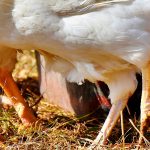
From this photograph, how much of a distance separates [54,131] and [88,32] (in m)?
0.54

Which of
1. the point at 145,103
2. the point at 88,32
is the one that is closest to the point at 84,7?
the point at 88,32

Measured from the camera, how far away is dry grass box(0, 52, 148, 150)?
2127 mm

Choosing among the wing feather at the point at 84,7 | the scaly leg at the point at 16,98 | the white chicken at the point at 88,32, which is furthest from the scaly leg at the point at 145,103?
the scaly leg at the point at 16,98

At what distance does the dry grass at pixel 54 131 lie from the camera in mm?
2127

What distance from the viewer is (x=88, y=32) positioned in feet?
6.25

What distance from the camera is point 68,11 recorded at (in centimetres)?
190

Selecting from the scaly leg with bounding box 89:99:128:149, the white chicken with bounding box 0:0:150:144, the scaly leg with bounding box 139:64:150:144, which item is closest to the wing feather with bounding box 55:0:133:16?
the white chicken with bounding box 0:0:150:144

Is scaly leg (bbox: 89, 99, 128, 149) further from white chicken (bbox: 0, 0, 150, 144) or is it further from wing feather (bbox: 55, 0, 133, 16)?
wing feather (bbox: 55, 0, 133, 16)

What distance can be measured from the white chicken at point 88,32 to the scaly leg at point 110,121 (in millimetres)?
112

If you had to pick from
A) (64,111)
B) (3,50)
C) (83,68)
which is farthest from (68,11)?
(64,111)

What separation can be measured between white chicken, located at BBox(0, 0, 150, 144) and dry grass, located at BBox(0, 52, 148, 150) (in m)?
0.28

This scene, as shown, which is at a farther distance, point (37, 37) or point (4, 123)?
point (4, 123)

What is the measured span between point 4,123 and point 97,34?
0.65 meters

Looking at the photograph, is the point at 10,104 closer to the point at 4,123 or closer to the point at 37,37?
the point at 4,123
